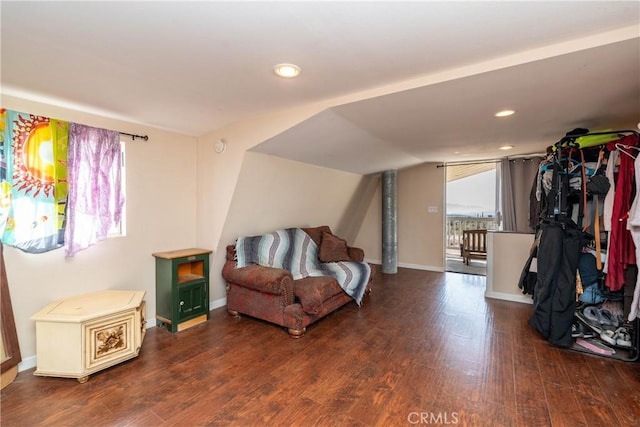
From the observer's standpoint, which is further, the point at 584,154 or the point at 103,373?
the point at 584,154

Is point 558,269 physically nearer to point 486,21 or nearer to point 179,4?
point 486,21

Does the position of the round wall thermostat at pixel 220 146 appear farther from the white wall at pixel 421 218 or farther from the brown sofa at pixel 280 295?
the white wall at pixel 421 218

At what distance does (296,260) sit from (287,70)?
7.62 feet

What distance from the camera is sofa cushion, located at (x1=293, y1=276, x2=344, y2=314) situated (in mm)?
2826

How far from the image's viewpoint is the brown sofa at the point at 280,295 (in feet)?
9.21

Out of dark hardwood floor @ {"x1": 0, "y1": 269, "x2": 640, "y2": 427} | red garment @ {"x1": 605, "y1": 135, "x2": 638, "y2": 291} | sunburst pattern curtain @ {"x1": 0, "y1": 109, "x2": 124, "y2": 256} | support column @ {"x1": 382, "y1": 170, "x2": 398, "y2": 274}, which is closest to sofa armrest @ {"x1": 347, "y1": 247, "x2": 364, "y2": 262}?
support column @ {"x1": 382, "y1": 170, "x2": 398, "y2": 274}

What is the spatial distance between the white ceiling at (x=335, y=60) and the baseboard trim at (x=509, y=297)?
214 centimetres

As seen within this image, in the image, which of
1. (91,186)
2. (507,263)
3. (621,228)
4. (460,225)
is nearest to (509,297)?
(507,263)

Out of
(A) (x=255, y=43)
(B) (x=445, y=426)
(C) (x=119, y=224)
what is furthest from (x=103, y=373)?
(A) (x=255, y=43)

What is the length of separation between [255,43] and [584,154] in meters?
2.87

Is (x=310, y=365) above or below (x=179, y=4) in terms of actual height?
below

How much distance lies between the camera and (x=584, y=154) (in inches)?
101

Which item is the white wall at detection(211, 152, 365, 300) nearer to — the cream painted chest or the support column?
the support column

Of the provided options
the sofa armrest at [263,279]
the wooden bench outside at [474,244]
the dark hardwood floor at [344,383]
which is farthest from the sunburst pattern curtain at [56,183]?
the wooden bench outside at [474,244]
